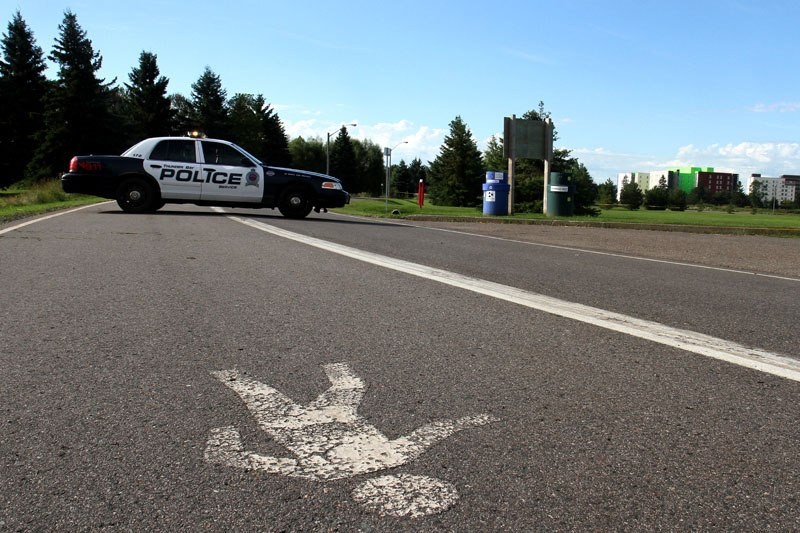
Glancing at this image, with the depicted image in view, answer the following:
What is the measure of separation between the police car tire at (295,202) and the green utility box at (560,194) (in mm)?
12631

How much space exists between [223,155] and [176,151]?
3.62 feet

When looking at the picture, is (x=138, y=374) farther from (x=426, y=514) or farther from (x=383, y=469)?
(x=426, y=514)

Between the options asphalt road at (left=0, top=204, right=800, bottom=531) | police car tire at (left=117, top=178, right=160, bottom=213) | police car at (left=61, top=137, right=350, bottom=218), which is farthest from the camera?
police car tire at (left=117, top=178, right=160, bottom=213)

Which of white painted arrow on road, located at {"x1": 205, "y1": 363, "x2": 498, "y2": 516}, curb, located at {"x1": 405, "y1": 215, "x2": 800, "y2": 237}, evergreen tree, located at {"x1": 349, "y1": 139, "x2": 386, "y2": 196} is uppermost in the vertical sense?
evergreen tree, located at {"x1": 349, "y1": 139, "x2": 386, "y2": 196}

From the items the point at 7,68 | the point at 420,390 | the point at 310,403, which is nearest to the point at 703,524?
the point at 420,390

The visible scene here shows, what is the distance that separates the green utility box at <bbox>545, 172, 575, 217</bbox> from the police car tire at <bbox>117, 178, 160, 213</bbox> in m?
16.0

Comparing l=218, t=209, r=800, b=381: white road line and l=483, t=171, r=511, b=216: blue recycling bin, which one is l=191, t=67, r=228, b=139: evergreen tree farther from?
l=218, t=209, r=800, b=381: white road line

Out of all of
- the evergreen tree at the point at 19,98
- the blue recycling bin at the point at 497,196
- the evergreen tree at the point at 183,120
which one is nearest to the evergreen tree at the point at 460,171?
the evergreen tree at the point at 183,120

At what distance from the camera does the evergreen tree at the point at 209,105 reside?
281 feet

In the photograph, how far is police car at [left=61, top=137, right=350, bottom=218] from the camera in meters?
15.3

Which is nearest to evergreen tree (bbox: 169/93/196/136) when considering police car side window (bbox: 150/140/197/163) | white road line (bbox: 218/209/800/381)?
police car side window (bbox: 150/140/197/163)

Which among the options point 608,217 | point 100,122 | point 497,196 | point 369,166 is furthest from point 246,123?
point 497,196

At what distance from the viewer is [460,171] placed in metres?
79.6

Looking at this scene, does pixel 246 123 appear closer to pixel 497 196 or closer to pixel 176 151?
pixel 497 196
